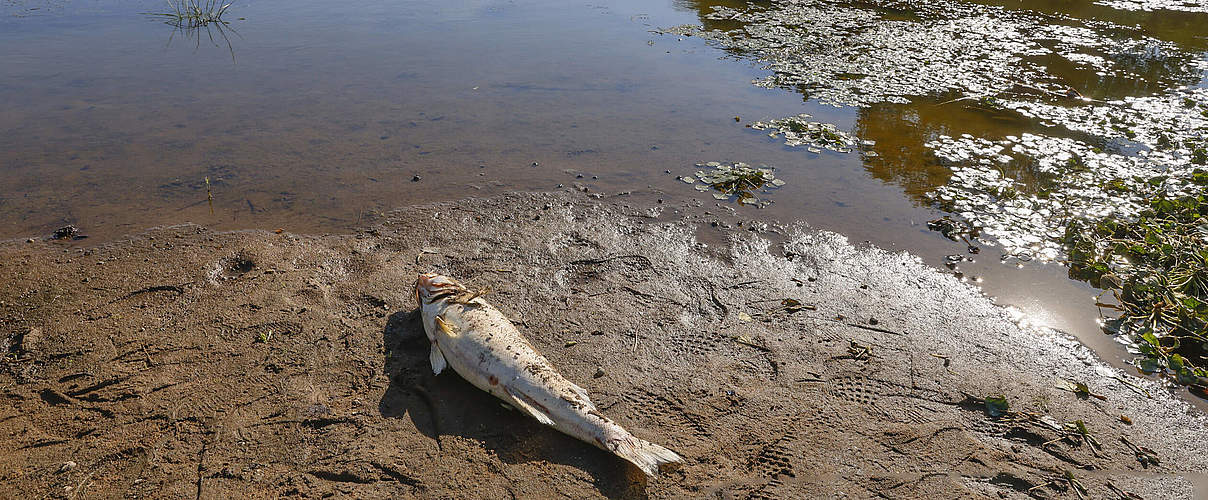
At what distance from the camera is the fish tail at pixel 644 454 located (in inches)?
120

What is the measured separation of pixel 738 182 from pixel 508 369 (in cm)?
359

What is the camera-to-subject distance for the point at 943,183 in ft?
20.6

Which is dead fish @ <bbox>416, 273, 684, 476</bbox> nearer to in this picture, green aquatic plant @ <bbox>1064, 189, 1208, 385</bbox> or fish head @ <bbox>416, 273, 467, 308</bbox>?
fish head @ <bbox>416, 273, 467, 308</bbox>

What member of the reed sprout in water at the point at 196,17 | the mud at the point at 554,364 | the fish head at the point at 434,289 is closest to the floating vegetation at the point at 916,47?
the mud at the point at 554,364

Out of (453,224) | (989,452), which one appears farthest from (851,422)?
(453,224)

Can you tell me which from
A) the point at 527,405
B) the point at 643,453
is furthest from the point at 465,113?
the point at 643,453

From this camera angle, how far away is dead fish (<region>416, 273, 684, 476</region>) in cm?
314

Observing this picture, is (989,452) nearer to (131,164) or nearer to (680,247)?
(680,247)

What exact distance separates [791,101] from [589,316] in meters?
5.48

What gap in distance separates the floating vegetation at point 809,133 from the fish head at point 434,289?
15.3ft

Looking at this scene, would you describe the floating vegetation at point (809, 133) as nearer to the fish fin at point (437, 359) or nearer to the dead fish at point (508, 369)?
the dead fish at point (508, 369)

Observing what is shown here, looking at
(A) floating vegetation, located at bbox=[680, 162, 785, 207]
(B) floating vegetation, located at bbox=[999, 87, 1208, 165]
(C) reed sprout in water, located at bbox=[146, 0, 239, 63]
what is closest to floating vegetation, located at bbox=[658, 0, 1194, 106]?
(B) floating vegetation, located at bbox=[999, 87, 1208, 165]

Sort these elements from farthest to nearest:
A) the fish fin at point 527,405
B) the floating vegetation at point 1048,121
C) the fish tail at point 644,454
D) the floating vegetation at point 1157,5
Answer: the floating vegetation at point 1157,5, the floating vegetation at point 1048,121, the fish fin at point 527,405, the fish tail at point 644,454

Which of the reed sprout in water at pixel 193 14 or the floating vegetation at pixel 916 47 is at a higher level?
the reed sprout in water at pixel 193 14
